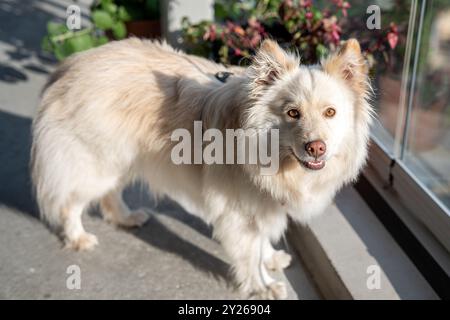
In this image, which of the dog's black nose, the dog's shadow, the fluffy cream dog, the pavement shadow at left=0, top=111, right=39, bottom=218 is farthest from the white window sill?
the pavement shadow at left=0, top=111, right=39, bottom=218

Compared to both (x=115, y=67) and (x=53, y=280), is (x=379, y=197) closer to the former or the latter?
(x=115, y=67)

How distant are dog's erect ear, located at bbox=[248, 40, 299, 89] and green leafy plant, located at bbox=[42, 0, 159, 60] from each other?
2672 mm

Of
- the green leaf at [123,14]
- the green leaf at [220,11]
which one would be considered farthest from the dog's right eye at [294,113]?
the green leaf at [123,14]

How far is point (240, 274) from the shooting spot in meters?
2.92

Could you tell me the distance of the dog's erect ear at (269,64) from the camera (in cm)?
227

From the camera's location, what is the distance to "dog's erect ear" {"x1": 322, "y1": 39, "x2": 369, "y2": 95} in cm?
227

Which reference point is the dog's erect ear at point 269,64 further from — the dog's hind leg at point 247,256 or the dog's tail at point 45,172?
the dog's tail at point 45,172

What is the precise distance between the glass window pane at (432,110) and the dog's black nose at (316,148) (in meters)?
1.17

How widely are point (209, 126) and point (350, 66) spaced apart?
0.77m

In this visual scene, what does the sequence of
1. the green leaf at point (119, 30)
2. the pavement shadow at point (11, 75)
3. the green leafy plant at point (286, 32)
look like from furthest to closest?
the pavement shadow at point (11, 75) < the green leaf at point (119, 30) < the green leafy plant at point (286, 32)

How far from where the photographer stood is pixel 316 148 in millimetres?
2156

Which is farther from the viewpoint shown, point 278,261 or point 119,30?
point 119,30
